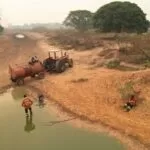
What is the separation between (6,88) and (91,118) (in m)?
10.1

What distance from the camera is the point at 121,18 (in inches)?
2232

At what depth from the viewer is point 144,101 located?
19.9 meters

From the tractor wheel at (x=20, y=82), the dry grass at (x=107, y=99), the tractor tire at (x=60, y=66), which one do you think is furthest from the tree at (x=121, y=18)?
the tractor wheel at (x=20, y=82)

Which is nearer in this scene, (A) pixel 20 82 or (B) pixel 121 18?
(A) pixel 20 82

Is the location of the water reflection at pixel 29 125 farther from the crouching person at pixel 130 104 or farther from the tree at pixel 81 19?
the tree at pixel 81 19

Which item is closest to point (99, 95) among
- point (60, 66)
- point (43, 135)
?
point (43, 135)

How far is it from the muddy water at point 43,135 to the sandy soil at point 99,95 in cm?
132

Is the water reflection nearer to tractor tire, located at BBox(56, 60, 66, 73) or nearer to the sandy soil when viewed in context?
the sandy soil

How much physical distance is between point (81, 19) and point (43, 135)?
244ft

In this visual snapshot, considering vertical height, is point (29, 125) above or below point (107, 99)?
below

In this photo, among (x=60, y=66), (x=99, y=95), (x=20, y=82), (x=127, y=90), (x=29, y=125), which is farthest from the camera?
(x=60, y=66)

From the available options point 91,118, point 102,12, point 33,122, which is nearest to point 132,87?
point 91,118

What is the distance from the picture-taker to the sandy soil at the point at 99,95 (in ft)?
58.4

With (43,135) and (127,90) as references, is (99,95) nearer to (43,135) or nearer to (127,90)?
(127,90)
